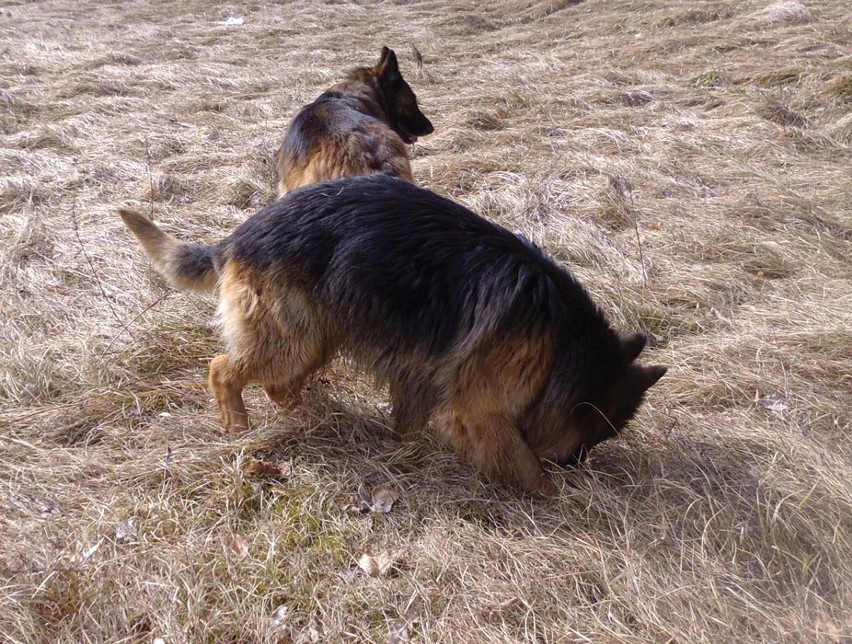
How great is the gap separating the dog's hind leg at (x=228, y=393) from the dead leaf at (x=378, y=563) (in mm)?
1030

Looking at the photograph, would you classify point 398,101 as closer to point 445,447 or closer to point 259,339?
point 259,339

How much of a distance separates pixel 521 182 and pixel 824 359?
→ 3.16m

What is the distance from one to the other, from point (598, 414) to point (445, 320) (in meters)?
0.78

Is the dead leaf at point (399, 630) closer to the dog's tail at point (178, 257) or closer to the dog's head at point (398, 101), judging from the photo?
the dog's tail at point (178, 257)

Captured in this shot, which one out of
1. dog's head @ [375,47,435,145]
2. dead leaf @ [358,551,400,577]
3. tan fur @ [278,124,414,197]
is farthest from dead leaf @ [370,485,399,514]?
dog's head @ [375,47,435,145]

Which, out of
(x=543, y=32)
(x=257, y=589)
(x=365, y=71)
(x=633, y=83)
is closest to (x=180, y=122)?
(x=365, y=71)

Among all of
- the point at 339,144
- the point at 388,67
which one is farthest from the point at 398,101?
the point at 339,144

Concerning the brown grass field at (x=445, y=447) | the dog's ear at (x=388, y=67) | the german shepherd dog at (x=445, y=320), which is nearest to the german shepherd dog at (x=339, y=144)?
the dog's ear at (x=388, y=67)

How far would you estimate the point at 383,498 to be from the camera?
3055 millimetres

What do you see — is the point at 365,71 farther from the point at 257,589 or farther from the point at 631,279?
the point at 257,589

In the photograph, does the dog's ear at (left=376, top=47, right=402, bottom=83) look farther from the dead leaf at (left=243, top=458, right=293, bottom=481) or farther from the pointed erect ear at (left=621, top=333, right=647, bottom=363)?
the dead leaf at (left=243, top=458, right=293, bottom=481)

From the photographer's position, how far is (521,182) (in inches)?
249

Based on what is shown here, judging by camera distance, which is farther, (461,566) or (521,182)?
(521,182)

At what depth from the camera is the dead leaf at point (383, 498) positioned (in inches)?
118
